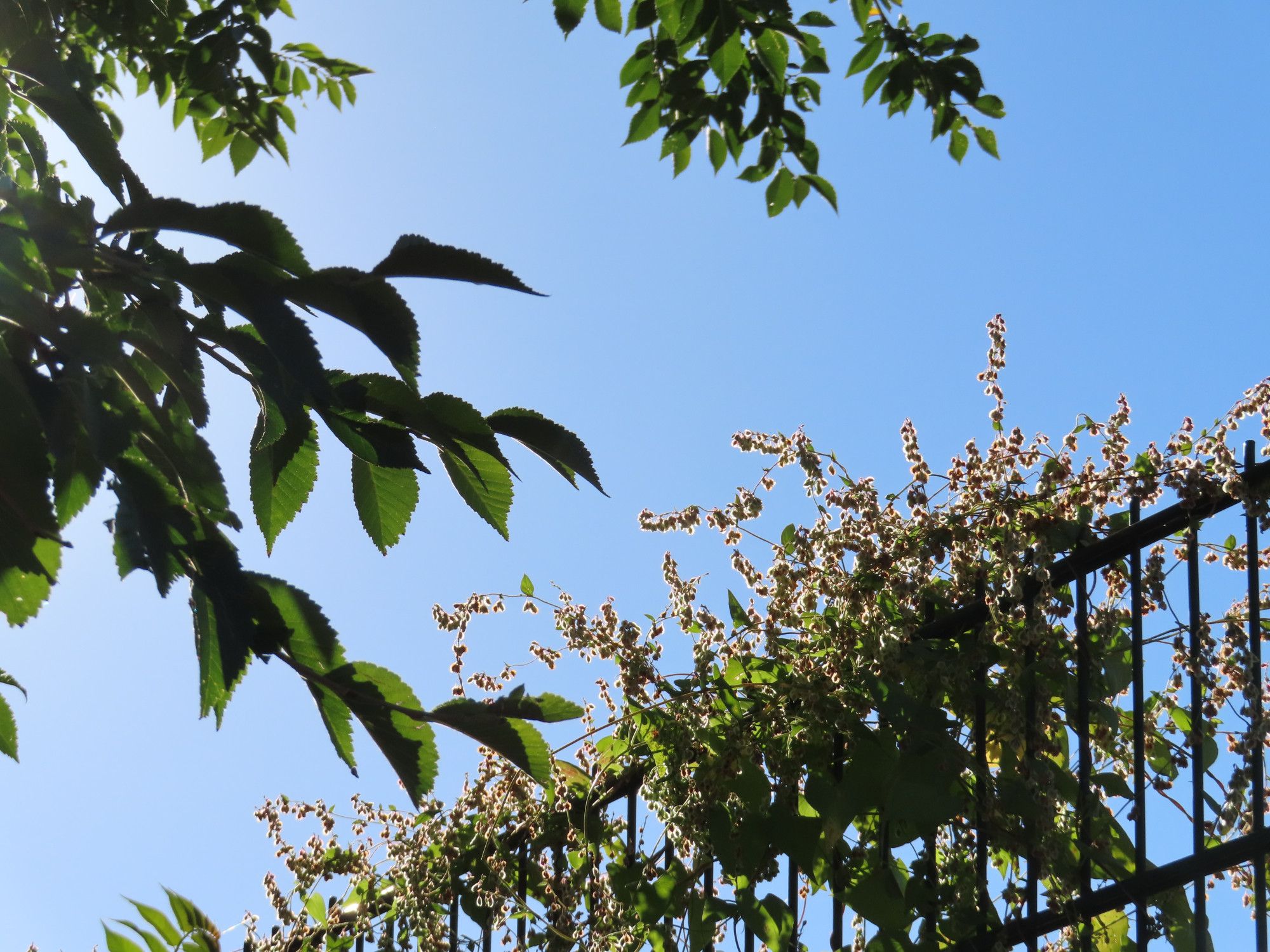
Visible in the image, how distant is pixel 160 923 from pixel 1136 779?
3014mm

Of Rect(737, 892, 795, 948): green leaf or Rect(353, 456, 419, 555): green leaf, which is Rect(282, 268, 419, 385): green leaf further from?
Rect(737, 892, 795, 948): green leaf

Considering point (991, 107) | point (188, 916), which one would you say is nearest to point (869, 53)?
point (991, 107)

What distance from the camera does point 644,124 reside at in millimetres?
3297

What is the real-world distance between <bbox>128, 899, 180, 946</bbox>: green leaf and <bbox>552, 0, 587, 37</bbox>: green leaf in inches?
118

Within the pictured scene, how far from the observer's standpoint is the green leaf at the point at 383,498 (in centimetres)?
108

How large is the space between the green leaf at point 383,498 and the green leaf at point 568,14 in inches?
88.1

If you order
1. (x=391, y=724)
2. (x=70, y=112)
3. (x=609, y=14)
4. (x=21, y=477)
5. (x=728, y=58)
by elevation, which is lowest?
(x=391, y=724)

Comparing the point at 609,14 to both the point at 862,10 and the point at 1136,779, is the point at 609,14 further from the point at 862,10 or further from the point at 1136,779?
the point at 1136,779

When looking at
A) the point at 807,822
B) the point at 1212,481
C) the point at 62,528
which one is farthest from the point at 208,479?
the point at 1212,481

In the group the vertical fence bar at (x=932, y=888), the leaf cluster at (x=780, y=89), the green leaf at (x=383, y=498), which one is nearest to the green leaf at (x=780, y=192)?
the leaf cluster at (x=780, y=89)

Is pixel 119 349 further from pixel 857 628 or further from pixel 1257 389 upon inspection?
pixel 1257 389

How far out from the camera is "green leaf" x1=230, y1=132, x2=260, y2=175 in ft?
13.2

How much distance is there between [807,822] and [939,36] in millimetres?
2440

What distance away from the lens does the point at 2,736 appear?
1166mm
